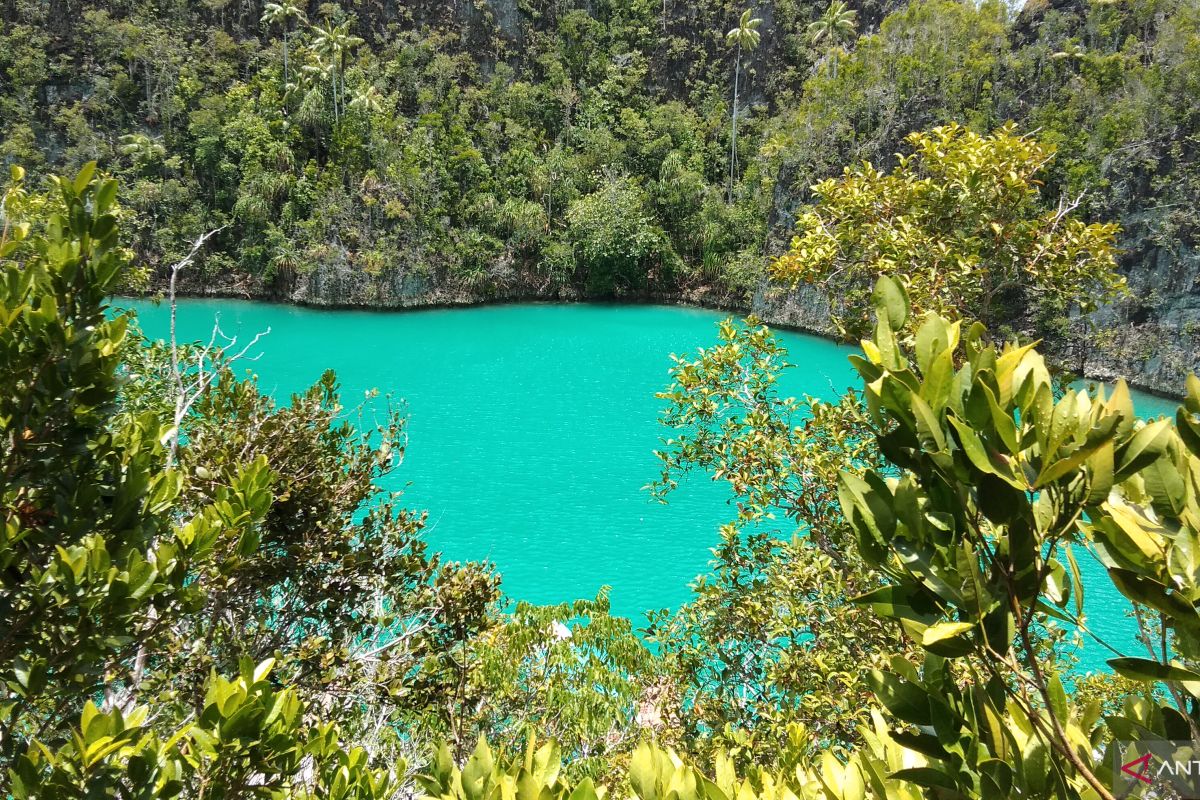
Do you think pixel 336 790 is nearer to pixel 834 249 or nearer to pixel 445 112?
pixel 834 249

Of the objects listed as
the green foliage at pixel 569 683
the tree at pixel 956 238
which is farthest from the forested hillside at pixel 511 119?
the green foliage at pixel 569 683

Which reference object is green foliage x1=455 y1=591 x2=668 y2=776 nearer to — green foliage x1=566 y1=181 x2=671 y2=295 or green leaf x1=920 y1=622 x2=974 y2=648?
green leaf x1=920 y1=622 x2=974 y2=648

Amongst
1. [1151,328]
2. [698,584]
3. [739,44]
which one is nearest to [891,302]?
[698,584]

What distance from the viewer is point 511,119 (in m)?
27.4

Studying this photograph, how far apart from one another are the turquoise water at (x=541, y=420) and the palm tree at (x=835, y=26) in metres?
12.4

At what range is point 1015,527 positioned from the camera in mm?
713

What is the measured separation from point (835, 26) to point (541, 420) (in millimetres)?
21884

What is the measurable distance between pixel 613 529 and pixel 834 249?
7.06 metres

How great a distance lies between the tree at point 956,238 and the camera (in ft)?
11.1

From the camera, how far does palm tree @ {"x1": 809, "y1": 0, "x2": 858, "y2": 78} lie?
26.9 meters

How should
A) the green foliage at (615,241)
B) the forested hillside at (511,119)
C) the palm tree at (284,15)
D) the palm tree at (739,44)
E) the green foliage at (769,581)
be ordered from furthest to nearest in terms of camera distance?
the palm tree at (739,44) → the palm tree at (284,15) → the green foliage at (615,241) → the forested hillside at (511,119) → the green foliage at (769,581)

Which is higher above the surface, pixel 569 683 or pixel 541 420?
pixel 569 683

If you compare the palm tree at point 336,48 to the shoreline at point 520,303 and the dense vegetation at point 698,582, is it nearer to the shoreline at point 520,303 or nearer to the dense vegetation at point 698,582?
the shoreline at point 520,303

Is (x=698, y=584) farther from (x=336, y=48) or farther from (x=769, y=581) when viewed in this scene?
(x=336, y=48)
